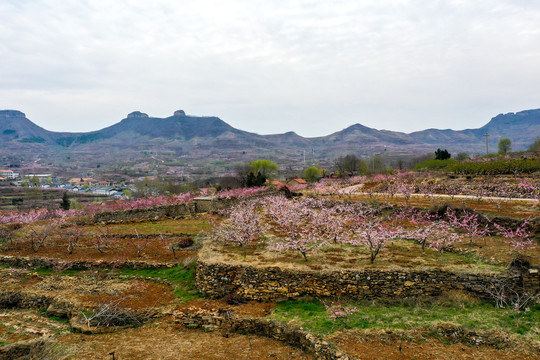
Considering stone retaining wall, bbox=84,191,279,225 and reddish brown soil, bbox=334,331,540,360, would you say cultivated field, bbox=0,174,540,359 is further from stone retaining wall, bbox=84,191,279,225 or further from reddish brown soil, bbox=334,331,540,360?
stone retaining wall, bbox=84,191,279,225

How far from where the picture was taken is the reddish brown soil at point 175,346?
9383mm

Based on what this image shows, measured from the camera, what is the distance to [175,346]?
996 cm

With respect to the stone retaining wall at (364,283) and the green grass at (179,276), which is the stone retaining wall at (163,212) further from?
the stone retaining wall at (364,283)

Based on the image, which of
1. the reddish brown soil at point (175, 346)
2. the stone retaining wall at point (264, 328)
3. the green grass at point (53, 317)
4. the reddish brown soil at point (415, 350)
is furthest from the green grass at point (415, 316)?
the green grass at point (53, 317)

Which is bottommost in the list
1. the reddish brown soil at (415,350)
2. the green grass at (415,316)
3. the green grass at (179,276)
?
the green grass at (179,276)

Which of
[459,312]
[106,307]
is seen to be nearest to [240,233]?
[106,307]

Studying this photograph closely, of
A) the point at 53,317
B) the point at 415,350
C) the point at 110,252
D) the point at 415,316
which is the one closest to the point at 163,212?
the point at 110,252

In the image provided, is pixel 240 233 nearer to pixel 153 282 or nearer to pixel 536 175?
pixel 153 282

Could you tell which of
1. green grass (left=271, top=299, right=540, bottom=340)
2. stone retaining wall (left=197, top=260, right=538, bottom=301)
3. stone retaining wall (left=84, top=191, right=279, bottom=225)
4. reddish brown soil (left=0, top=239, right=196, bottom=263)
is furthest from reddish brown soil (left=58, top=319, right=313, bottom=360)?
stone retaining wall (left=84, top=191, right=279, bottom=225)

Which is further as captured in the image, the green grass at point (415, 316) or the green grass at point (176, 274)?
the green grass at point (176, 274)

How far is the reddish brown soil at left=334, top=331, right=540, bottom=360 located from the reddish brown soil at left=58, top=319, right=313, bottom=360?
1.33 metres

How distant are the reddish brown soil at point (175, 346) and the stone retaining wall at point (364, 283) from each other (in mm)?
2310

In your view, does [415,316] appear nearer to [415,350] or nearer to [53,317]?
[415,350]

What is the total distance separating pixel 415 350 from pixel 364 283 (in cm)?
327
